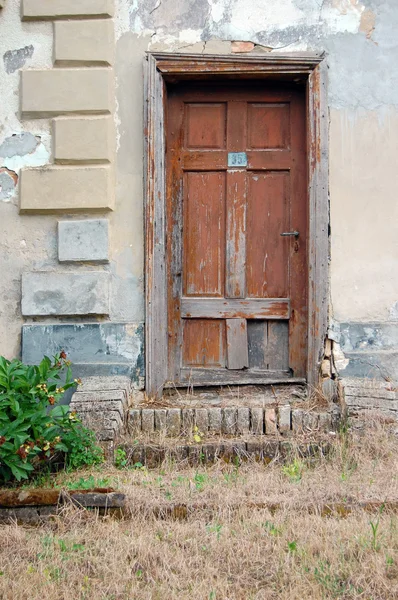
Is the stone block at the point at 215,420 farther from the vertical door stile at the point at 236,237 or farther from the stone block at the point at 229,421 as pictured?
the vertical door stile at the point at 236,237

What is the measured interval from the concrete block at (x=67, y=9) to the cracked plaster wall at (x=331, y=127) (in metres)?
0.10

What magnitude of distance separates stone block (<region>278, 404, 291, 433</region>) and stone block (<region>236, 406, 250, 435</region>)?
0.22m

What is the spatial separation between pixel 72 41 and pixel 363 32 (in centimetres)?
221

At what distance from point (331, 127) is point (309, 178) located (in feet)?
1.40

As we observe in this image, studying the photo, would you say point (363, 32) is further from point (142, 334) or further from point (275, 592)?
point (275, 592)

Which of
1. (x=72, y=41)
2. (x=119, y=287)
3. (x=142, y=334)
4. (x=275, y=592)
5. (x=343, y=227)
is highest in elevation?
(x=72, y=41)

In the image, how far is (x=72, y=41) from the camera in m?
5.32

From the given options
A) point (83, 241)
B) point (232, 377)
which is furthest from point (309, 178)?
point (83, 241)

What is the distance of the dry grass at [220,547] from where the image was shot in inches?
115

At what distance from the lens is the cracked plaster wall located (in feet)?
17.5

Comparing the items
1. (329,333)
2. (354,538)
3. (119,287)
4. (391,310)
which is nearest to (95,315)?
(119,287)

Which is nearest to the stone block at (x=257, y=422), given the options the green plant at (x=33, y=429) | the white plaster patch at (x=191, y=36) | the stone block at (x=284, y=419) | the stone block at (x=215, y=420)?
the stone block at (x=284, y=419)

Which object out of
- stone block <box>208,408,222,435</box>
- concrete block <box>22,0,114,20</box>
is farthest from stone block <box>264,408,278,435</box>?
concrete block <box>22,0,114,20</box>

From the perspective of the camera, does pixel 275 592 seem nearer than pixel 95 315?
Yes
